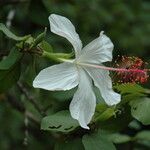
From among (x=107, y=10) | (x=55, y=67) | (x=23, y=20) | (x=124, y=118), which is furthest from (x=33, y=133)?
(x=55, y=67)

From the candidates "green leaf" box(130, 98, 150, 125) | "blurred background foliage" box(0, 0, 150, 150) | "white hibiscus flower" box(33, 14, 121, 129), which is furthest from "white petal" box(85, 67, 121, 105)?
"blurred background foliage" box(0, 0, 150, 150)

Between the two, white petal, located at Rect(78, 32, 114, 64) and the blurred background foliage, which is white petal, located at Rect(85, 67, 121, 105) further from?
the blurred background foliage

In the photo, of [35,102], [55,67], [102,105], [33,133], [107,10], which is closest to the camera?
[55,67]

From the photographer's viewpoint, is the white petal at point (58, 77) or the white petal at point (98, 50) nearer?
the white petal at point (58, 77)

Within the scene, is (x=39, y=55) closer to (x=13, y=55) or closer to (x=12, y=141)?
(x=13, y=55)

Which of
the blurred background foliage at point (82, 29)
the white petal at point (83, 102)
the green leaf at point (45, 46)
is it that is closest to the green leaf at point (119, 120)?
the white petal at point (83, 102)

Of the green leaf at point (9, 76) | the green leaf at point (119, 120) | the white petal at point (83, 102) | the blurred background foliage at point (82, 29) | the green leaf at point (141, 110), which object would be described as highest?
the green leaf at point (9, 76)

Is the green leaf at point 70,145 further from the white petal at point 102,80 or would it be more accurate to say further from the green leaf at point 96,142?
the white petal at point 102,80
